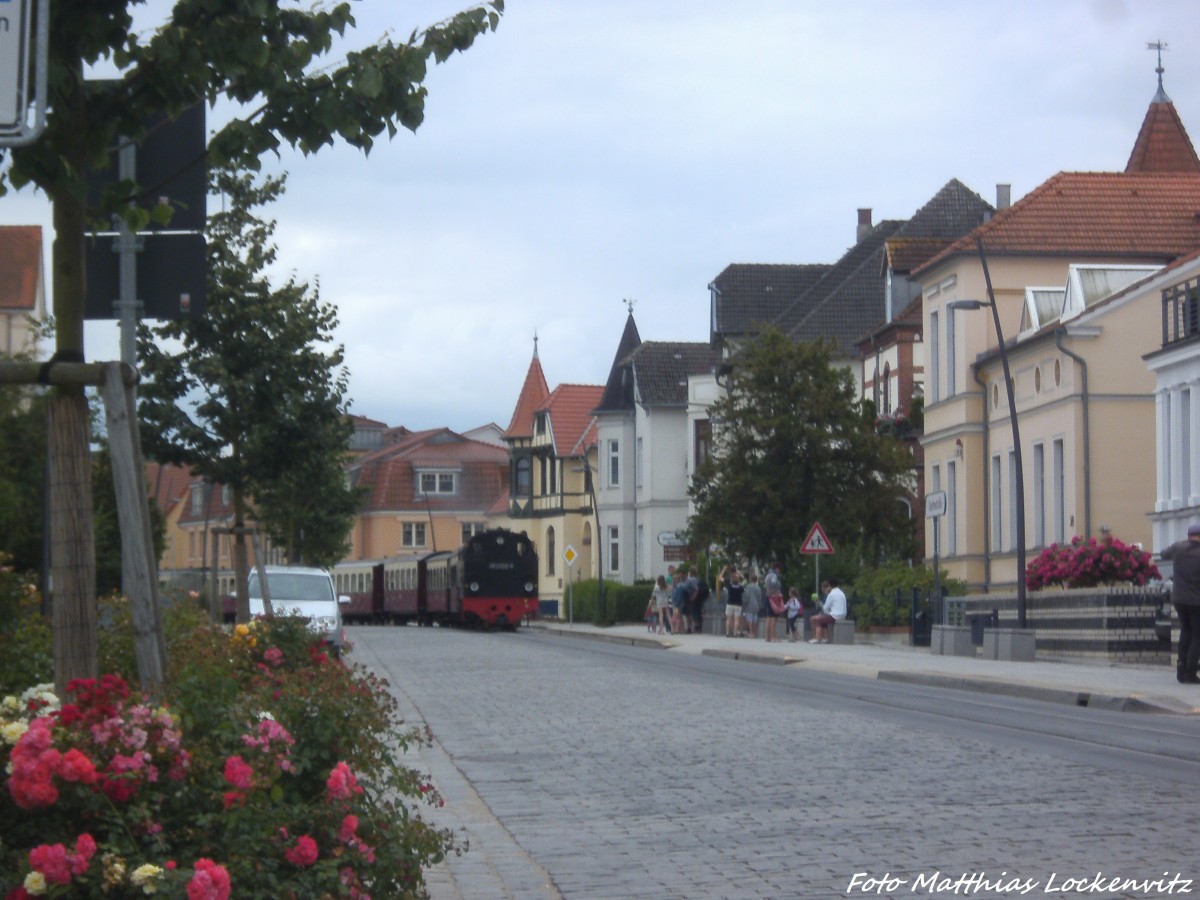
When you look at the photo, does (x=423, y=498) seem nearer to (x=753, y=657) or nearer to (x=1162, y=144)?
(x=1162, y=144)

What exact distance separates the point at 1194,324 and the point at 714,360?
5034 centimetres

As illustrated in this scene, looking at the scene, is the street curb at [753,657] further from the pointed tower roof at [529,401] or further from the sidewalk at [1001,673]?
the pointed tower roof at [529,401]

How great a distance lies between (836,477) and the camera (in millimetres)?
50188

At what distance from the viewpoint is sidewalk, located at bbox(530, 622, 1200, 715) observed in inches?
824

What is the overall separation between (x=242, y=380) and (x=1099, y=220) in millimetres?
31507

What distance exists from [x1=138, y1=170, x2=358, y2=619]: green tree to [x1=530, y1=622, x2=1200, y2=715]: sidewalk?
9.43 m

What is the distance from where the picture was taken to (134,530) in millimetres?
7293

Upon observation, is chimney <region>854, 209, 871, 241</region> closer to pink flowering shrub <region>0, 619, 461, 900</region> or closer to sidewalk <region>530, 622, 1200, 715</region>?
sidewalk <region>530, 622, 1200, 715</region>

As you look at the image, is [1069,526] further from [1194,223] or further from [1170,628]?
[1170,628]

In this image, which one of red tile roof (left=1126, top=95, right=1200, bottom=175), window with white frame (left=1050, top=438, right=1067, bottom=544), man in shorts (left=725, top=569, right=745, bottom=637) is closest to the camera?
window with white frame (left=1050, top=438, right=1067, bottom=544)

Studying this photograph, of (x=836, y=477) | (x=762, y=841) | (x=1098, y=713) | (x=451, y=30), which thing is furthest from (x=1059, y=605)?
(x=451, y=30)

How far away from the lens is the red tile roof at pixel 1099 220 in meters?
48.5

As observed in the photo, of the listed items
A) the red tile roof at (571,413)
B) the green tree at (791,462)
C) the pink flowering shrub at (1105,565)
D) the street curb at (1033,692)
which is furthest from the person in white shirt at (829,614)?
the red tile roof at (571,413)

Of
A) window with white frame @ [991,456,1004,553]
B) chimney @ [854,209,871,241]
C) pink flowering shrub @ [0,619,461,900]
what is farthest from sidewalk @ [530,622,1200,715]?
chimney @ [854,209,871,241]
